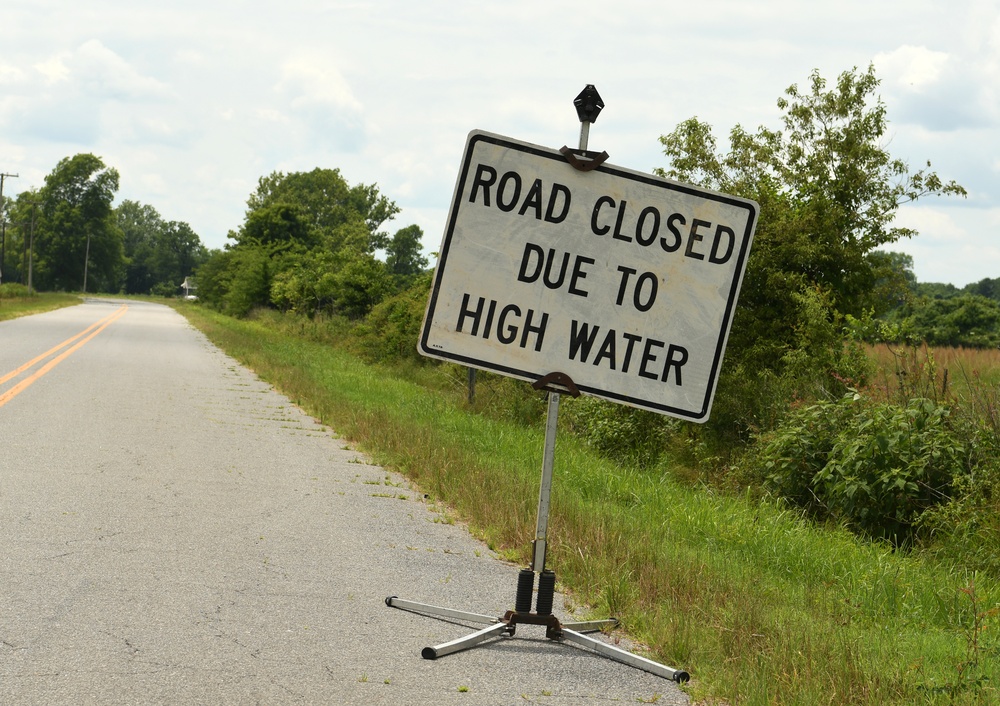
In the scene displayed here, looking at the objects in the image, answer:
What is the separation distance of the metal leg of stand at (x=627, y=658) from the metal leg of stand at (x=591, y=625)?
0.09 m

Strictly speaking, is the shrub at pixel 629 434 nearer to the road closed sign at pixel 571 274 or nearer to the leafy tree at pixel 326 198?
the road closed sign at pixel 571 274

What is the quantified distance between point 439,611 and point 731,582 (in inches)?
72.8

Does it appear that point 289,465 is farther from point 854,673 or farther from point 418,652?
point 854,673

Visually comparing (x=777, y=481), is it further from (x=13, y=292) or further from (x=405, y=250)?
(x=405, y=250)

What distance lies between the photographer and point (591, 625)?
5.40 m

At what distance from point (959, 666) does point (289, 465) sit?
7.21 metres

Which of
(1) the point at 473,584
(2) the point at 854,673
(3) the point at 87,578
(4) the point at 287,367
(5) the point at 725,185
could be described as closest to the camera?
(2) the point at 854,673

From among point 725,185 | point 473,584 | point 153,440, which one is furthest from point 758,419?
point 473,584

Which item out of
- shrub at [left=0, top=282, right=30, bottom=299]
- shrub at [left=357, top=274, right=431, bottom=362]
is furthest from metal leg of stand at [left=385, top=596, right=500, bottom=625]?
shrub at [left=0, top=282, right=30, bottom=299]

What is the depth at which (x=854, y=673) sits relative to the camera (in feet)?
14.8

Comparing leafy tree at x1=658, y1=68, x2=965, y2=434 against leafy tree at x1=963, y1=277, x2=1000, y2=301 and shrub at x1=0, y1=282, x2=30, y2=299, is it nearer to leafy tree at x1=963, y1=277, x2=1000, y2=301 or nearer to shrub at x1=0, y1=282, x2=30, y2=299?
shrub at x1=0, y1=282, x2=30, y2=299

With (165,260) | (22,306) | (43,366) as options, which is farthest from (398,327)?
(165,260)

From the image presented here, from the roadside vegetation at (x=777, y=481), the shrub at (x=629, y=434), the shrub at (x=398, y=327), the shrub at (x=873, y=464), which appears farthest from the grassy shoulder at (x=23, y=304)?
the shrub at (x=873, y=464)

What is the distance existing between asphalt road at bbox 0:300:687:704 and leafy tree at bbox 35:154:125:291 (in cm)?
12232
